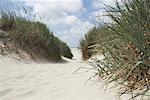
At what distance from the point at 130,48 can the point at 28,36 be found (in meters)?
5.31


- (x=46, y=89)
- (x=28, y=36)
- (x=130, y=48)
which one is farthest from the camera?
(x=28, y=36)

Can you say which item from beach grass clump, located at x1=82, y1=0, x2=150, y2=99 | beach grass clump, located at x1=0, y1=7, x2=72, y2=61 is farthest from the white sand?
beach grass clump, located at x1=0, y1=7, x2=72, y2=61

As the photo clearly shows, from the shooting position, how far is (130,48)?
3039 millimetres

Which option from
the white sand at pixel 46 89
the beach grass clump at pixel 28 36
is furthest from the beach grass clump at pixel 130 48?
the beach grass clump at pixel 28 36

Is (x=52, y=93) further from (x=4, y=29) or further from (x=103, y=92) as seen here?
(x=4, y=29)

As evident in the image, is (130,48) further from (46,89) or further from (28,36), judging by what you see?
(28,36)

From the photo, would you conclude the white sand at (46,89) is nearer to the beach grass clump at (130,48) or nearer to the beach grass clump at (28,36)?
the beach grass clump at (130,48)

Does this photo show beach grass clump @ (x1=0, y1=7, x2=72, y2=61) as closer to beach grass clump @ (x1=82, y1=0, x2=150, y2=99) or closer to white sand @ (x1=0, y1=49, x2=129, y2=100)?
white sand @ (x1=0, y1=49, x2=129, y2=100)

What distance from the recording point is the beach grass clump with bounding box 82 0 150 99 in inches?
105

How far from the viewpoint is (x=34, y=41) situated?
830cm

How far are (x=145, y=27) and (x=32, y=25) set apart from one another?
6.33m

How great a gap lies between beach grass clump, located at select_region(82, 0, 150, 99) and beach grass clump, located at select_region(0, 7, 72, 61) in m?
4.42

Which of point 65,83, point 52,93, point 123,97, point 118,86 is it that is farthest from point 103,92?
point 65,83

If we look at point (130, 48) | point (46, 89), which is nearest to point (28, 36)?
point (46, 89)
